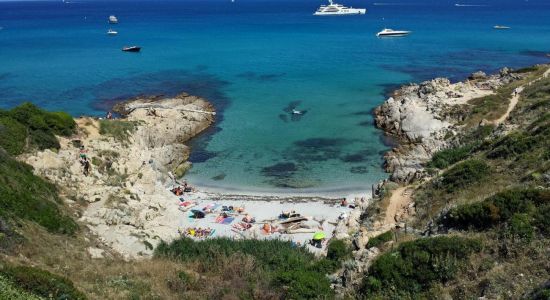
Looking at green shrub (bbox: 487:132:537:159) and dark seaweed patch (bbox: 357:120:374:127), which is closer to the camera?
green shrub (bbox: 487:132:537:159)

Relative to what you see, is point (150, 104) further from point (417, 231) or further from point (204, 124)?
point (417, 231)

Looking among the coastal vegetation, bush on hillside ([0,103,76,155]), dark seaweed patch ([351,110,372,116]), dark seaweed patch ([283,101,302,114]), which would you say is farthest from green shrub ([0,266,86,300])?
dark seaweed patch ([351,110,372,116])

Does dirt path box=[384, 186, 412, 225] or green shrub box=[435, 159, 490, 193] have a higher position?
green shrub box=[435, 159, 490, 193]

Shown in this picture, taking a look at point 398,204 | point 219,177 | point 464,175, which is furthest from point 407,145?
point 464,175

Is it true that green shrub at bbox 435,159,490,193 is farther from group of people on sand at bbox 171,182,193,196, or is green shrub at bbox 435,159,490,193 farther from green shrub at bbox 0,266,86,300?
group of people on sand at bbox 171,182,193,196

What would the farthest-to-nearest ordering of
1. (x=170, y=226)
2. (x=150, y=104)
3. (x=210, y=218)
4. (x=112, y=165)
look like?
(x=150, y=104), (x=112, y=165), (x=210, y=218), (x=170, y=226)

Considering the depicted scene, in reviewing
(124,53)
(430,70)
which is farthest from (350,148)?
(124,53)

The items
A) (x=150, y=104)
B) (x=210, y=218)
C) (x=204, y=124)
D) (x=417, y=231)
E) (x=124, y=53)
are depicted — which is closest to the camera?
(x=417, y=231)
